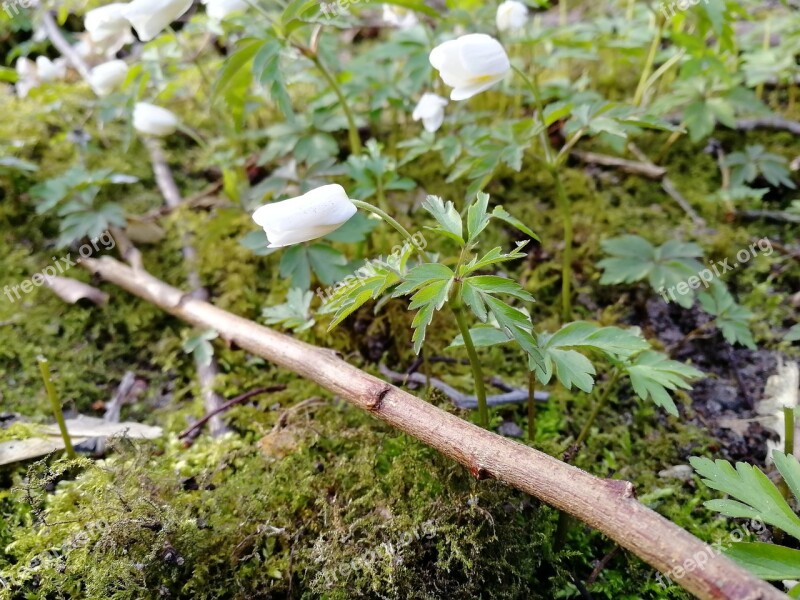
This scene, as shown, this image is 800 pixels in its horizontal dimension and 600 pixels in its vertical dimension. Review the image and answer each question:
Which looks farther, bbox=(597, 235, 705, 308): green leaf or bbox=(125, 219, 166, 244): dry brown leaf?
bbox=(125, 219, 166, 244): dry brown leaf

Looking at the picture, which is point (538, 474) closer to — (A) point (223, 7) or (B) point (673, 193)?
(B) point (673, 193)

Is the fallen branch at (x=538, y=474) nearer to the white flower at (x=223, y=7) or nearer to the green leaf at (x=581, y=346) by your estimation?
the green leaf at (x=581, y=346)

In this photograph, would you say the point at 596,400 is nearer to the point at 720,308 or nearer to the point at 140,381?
the point at 720,308

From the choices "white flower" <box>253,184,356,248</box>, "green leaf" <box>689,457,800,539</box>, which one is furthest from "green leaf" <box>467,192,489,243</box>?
"green leaf" <box>689,457,800,539</box>

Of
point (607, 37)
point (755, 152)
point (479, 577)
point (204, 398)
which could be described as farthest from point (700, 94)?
point (204, 398)

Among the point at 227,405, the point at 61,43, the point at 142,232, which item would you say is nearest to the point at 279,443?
the point at 227,405

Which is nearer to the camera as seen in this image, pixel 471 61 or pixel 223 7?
pixel 471 61

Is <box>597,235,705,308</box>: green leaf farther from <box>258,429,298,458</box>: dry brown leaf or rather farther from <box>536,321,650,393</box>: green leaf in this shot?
<box>258,429,298,458</box>: dry brown leaf
